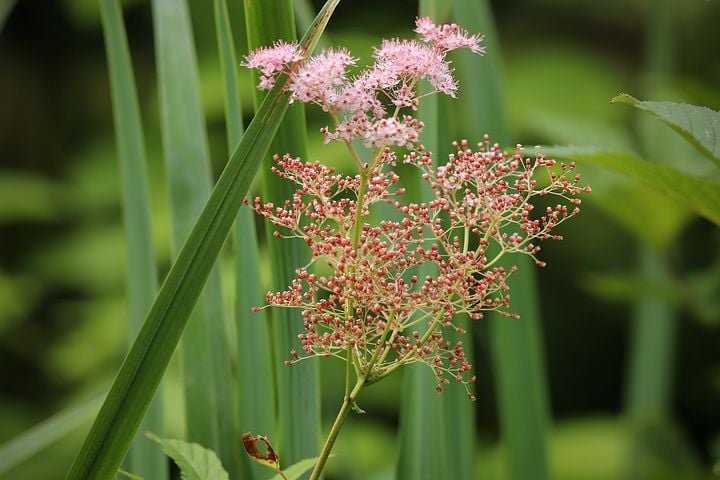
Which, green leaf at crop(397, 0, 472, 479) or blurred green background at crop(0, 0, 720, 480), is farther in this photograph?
blurred green background at crop(0, 0, 720, 480)

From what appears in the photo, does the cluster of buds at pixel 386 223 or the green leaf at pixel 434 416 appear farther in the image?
the green leaf at pixel 434 416

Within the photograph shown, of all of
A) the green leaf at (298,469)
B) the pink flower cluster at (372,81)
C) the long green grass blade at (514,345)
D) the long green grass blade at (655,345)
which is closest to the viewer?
the pink flower cluster at (372,81)

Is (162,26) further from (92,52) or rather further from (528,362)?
(92,52)

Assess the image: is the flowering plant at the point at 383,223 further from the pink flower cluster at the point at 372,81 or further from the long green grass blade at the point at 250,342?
the long green grass blade at the point at 250,342

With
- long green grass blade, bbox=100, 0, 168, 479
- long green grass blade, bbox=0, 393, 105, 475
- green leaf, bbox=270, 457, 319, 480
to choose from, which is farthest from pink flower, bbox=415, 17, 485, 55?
long green grass blade, bbox=0, 393, 105, 475

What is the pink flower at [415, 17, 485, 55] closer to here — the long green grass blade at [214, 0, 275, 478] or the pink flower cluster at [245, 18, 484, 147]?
the pink flower cluster at [245, 18, 484, 147]

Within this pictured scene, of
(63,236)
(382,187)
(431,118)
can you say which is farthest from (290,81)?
(63,236)

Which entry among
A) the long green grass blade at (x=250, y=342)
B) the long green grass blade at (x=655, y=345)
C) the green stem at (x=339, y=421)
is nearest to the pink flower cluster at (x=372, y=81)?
the green stem at (x=339, y=421)

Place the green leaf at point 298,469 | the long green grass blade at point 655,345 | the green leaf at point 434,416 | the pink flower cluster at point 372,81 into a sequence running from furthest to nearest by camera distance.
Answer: the long green grass blade at point 655,345 < the green leaf at point 434,416 < the green leaf at point 298,469 < the pink flower cluster at point 372,81
